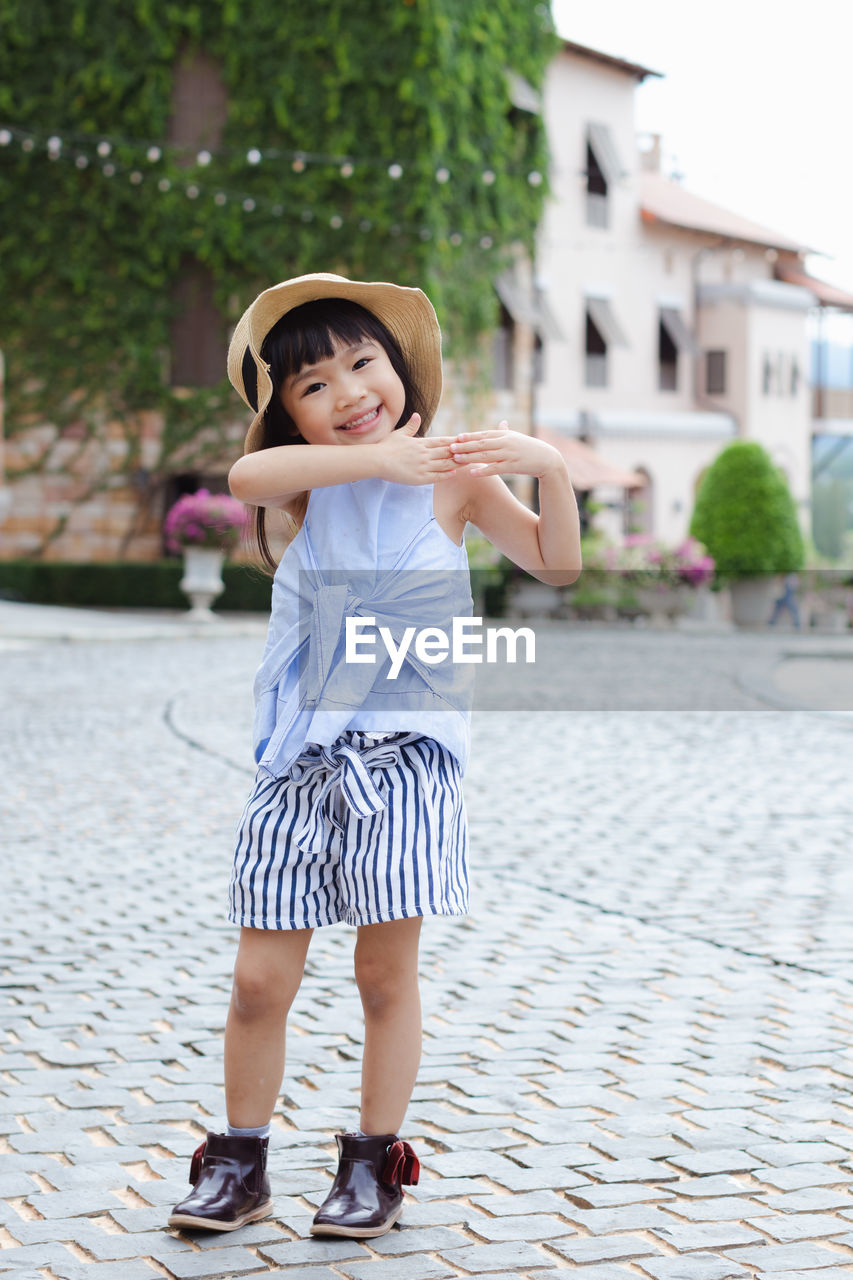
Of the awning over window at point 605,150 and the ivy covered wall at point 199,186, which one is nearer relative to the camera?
the ivy covered wall at point 199,186

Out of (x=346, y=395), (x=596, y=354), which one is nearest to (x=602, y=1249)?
(x=346, y=395)

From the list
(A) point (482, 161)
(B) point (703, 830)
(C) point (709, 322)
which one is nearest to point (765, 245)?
(C) point (709, 322)

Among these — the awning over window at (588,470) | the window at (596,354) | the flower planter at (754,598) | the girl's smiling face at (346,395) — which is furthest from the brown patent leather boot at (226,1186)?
the window at (596,354)

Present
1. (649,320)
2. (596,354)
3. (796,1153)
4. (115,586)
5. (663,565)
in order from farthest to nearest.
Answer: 1. (649,320)
2. (596,354)
3. (115,586)
4. (663,565)
5. (796,1153)

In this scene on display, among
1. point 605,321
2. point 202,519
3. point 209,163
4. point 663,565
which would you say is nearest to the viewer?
point 202,519

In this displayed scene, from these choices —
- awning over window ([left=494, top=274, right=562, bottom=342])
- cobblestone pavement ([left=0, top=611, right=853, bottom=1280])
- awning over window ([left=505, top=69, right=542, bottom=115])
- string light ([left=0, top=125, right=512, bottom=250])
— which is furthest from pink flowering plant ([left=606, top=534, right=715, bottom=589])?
cobblestone pavement ([left=0, top=611, right=853, bottom=1280])

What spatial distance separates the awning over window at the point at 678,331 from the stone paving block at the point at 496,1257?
36.8 meters

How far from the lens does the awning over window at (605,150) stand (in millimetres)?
35938

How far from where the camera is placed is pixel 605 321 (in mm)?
36125

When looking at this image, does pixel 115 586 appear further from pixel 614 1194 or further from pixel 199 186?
pixel 614 1194

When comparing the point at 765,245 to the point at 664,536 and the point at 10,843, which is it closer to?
the point at 664,536

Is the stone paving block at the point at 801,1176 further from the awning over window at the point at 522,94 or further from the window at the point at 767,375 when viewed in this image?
the window at the point at 767,375

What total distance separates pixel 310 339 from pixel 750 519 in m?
24.3

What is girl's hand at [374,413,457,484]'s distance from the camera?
255cm
